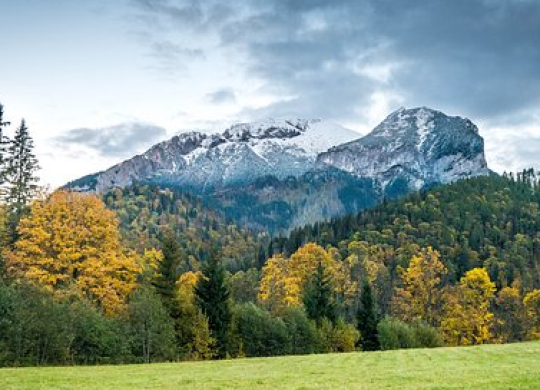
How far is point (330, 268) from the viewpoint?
104562 mm

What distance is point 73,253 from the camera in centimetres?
5972

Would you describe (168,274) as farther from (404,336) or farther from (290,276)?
(290,276)

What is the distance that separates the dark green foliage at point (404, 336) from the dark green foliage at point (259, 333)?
15.0 metres

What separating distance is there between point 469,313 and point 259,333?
144 ft

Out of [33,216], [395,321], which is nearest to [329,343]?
[395,321]

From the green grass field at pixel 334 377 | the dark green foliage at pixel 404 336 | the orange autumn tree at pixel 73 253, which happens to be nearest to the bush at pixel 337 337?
the dark green foliage at pixel 404 336

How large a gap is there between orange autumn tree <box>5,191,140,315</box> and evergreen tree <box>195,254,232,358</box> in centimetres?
920

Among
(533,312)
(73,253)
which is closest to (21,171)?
(73,253)

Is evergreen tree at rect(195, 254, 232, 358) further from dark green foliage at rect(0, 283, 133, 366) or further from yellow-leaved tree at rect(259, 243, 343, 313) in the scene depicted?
yellow-leaved tree at rect(259, 243, 343, 313)

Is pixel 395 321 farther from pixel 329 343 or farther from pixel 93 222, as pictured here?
pixel 93 222

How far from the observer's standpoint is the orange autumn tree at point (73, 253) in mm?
58188

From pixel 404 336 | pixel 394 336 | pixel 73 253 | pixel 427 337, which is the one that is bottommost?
pixel 427 337

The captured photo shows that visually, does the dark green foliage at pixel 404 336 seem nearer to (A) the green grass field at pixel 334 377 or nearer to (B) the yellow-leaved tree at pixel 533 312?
(B) the yellow-leaved tree at pixel 533 312

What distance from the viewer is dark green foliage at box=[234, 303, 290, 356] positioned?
72.9m
